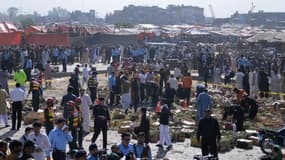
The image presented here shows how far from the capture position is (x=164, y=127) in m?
14.5

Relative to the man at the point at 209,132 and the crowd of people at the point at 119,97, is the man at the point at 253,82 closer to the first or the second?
the crowd of people at the point at 119,97

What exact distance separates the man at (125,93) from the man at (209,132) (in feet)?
25.3

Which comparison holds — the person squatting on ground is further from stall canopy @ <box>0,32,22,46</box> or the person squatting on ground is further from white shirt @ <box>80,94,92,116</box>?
stall canopy @ <box>0,32,22,46</box>

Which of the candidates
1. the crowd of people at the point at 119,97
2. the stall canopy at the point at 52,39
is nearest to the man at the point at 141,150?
the crowd of people at the point at 119,97

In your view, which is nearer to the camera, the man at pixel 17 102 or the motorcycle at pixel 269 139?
the motorcycle at pixel 269 139

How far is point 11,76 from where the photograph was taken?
99.6 ft

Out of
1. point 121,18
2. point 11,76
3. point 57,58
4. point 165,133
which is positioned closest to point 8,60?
point 11,76

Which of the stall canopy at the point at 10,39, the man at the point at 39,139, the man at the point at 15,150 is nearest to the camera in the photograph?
the man at the point at 15,150

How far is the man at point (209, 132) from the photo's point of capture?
1244cm

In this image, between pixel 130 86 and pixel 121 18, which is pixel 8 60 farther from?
pixel 121 18

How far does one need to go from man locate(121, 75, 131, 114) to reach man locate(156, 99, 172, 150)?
5.62 m

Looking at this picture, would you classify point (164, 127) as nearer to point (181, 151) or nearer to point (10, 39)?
point (181, 151)

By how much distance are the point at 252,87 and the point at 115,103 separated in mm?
6379

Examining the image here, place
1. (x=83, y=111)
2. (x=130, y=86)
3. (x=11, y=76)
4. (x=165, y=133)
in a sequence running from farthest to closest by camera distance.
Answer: (x=11, y=76) → (x=130, y=86) → (x=83, y=111) → (x=165, y=133)
